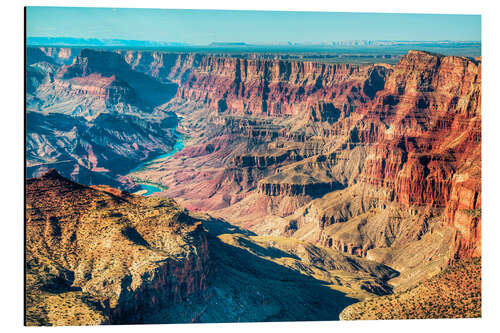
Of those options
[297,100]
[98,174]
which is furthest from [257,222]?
[297,100]

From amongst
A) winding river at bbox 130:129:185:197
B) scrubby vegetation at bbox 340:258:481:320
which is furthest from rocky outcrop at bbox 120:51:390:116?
scrubby vegetation at bbox 340:258:481:320

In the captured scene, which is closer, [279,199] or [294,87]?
[279,199]

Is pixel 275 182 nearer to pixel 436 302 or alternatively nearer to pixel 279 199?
pixel 279 199

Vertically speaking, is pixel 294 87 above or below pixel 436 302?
above

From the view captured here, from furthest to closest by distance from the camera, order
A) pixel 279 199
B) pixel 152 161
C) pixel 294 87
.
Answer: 1. pixel 294 87
2. pixel 152 161
3. pixel 279 199

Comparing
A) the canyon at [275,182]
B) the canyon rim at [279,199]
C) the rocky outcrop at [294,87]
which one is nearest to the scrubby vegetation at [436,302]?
the canyon rim at [279,199]

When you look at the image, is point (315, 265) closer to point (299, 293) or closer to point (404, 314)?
point (299, 293)

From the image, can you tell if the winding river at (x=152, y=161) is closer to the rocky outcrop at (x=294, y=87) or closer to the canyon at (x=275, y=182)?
the canyon at (x=275, y=182)

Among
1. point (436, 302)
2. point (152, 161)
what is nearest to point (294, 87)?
point (152, 161)
